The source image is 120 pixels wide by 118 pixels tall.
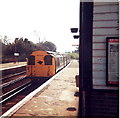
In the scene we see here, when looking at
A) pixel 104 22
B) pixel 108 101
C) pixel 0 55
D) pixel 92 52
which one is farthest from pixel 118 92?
pixel 0 55

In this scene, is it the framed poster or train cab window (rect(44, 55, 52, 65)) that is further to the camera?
train cab window (rect(44, 55, 52, 65))

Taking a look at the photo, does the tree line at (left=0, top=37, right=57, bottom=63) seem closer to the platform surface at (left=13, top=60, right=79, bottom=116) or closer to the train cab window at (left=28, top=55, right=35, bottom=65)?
the train cab window at (left=28, top=55, right=35, bottom=65)

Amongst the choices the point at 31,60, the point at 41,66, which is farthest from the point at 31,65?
the point at 41,66

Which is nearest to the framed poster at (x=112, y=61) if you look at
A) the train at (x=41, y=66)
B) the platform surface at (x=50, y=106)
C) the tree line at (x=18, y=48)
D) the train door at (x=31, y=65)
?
the platform surface at (x=50, y=106)

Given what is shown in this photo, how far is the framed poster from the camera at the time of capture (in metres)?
3.92

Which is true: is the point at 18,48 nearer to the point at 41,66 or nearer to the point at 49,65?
the point at 41,66

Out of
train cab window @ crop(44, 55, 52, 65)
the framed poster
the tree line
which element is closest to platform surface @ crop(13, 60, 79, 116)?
the framed poster

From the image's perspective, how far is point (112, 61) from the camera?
155 inches

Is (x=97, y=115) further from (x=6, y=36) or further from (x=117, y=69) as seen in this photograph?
(x=6, y=36)

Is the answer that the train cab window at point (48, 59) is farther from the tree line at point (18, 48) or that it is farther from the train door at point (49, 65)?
the tree line at point (18, 48)

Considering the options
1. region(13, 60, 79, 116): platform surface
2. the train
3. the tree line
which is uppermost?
the tree line

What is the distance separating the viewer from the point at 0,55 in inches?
1522

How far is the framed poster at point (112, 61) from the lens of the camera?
3.92m

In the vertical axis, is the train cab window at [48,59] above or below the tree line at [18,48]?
below
